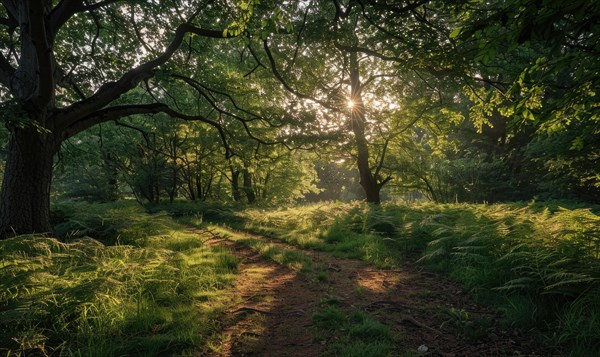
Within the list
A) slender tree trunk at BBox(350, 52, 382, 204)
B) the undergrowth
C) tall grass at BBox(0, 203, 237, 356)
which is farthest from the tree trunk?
slender tree trunk at BBox(350, 52, 382, 204)

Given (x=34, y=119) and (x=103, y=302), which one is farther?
(x=34, y=119)

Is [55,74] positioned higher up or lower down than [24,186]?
higher up

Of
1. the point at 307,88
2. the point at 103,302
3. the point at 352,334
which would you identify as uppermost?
the point at 307,88

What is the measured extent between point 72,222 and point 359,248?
795 cm

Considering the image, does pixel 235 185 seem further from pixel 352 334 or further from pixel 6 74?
Result: pixel 352 334

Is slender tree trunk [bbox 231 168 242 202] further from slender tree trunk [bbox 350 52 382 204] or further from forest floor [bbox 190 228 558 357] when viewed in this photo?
forest floor [bbox 190 228 558 357]

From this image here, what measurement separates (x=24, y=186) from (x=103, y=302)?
183 inches

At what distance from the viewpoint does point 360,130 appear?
15727 millimetres

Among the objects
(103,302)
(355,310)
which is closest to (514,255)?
(355,310)

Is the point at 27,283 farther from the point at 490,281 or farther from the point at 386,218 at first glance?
the point at 386,218

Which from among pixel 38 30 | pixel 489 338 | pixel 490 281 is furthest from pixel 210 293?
pixel 38 30

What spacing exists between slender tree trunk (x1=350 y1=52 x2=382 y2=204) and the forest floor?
926cm

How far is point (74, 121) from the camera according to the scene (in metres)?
7.68

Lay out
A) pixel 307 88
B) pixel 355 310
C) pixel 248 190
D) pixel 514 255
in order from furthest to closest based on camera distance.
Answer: pixel 248 190, pixel 307 88, pixel 514 255, pixel 355 310
